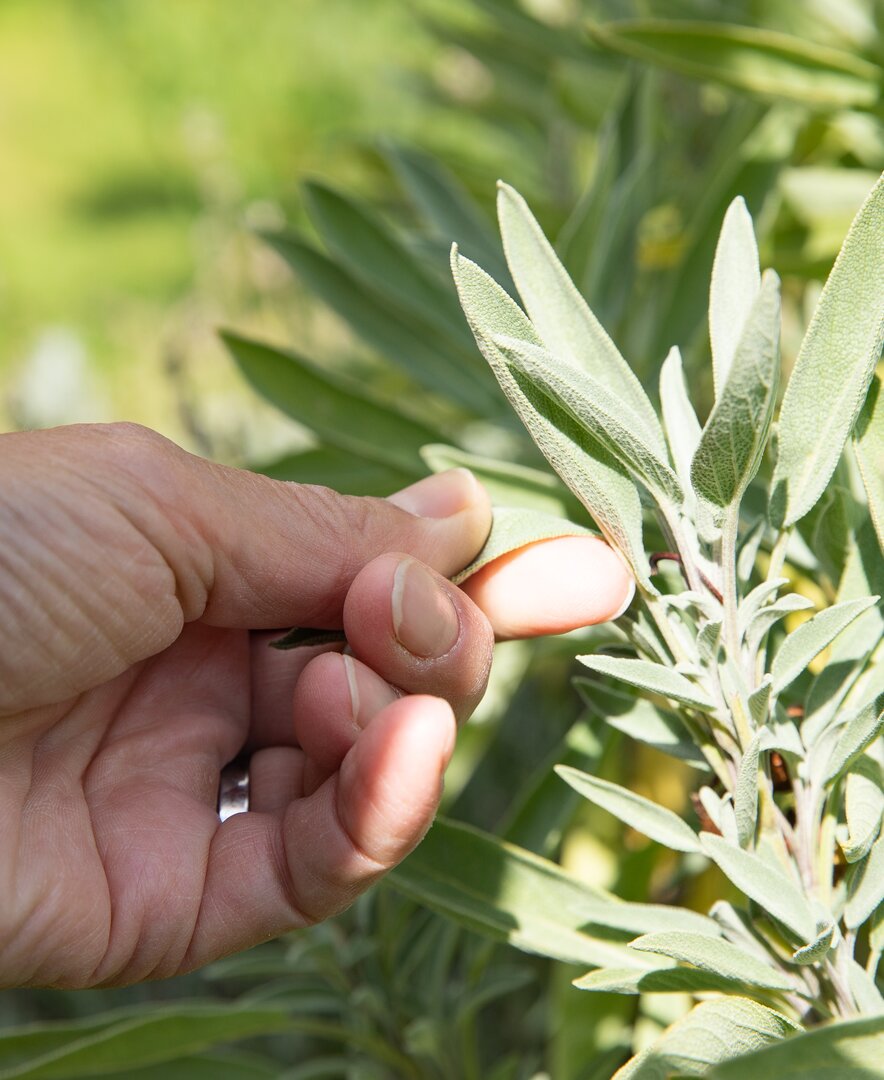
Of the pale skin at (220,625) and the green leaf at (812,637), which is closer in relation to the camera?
the green leaf at (812,637)

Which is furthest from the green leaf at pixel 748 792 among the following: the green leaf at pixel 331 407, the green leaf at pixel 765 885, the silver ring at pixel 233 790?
the green leaf at pixel 331 407

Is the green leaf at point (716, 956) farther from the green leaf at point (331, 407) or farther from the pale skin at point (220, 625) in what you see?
the green leaf at point (331, 407)

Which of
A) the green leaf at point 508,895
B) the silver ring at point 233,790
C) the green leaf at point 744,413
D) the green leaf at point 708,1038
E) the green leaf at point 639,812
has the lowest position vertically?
the silver ring at point 233,790

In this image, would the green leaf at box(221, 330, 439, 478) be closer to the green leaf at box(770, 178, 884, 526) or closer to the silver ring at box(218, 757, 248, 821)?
the silver ring at box(218, 757, 248, 821)

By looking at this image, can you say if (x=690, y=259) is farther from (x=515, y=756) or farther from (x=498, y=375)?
(x=515, y=756)

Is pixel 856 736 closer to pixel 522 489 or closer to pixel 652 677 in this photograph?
pixel 652 677

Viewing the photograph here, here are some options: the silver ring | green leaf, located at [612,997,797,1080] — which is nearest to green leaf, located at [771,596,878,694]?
green leaf, located at [612,997,797,1080]
